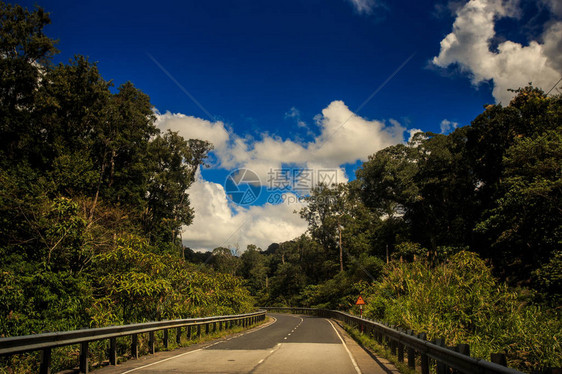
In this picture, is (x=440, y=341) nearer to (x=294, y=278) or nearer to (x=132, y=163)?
(x=132, y=163)

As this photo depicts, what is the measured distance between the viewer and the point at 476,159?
34125 millimetres

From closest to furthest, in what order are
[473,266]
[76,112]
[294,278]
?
[473,266] → [76,112] → [294,278]

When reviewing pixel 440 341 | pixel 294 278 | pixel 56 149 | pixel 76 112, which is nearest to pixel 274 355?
pixel 440 341

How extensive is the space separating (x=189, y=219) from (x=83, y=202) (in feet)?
74.0

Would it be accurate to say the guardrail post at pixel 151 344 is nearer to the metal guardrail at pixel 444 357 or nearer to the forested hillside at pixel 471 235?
the metal guardrail at pixel 444 357

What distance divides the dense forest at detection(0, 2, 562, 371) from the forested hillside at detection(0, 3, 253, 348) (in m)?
0.09

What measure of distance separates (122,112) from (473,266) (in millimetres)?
31427

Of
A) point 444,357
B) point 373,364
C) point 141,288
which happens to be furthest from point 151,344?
point 444,357

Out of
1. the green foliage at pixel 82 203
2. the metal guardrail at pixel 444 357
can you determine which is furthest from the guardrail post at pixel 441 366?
the green foliage at pixel 82 203

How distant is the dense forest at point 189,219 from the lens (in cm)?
1398

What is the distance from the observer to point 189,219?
160 feet

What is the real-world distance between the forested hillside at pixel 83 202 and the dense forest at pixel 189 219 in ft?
0.30

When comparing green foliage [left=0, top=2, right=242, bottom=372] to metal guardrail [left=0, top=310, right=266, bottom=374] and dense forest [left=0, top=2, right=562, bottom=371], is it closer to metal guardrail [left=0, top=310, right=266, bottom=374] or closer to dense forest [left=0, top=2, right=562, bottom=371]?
dense forest [left=0, top=2, right=562, bottom=371]

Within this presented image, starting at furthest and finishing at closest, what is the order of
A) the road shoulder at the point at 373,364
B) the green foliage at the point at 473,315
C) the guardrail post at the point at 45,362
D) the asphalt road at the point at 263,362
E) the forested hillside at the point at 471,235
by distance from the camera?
the forested hillside at the point at 471,235
the green foliage at the point at 473,315
the road shoulder at the point at 373,364
the asphalt road at the point at 263,362
the guardrail post at the point at 45,362
